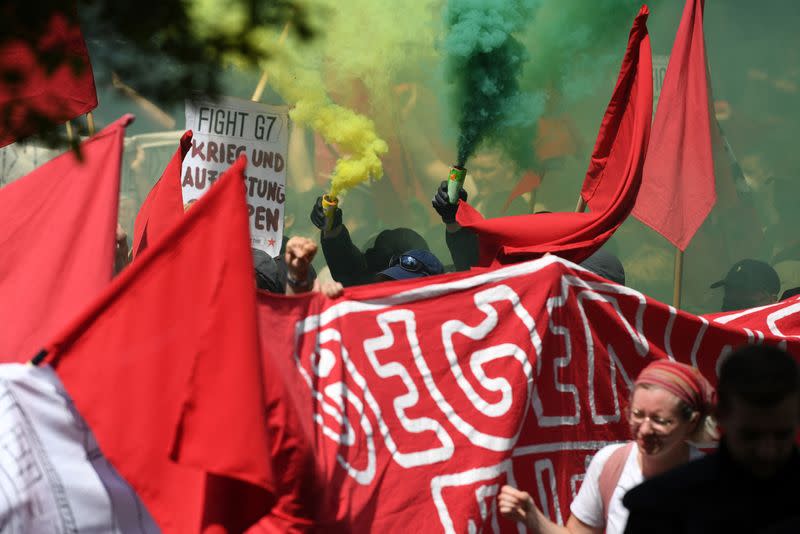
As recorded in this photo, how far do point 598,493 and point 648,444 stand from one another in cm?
31

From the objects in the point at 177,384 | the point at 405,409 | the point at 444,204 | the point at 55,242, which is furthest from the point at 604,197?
the point at 177,384

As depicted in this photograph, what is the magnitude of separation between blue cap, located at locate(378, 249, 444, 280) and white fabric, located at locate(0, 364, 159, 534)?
2.11 m

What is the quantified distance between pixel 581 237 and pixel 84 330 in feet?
7.47

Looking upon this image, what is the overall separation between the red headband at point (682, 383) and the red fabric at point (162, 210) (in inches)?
93.4

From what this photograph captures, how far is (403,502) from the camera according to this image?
3.49m

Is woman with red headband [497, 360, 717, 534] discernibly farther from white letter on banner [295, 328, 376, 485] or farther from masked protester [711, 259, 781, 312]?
masked protester [711, 259, 781, 312]

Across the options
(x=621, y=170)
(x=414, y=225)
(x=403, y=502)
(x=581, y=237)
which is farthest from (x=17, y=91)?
(x=414, y=225)

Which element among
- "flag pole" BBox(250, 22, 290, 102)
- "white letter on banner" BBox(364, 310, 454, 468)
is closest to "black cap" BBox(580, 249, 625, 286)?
"white letter on banner" BBox(364, 310, 454, 468)

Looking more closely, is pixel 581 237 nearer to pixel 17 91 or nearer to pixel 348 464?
pixel 348 464

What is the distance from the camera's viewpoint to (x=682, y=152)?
18.5 feet

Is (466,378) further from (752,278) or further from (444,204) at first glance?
(752,278)

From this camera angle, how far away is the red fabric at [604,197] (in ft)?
15.0

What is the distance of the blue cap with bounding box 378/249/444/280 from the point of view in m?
5.09

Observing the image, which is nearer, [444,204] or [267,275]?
[267,275]
